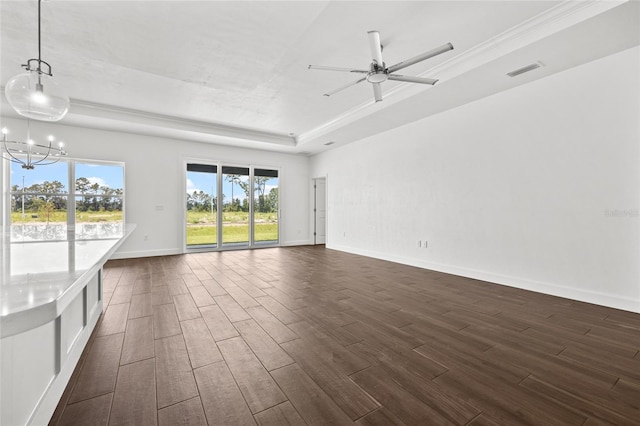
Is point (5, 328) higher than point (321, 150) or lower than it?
lower

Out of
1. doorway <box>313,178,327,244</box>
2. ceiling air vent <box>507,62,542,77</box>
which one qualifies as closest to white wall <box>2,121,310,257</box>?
doorway <box>313,178,327,244</box>

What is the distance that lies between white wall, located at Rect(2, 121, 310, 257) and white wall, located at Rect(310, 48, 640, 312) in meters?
5.16

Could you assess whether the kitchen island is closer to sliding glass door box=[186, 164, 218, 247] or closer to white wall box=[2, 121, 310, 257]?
white wall box=[2, 121, 310, 257]

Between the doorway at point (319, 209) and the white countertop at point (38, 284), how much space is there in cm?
775

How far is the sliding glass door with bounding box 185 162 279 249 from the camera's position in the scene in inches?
285

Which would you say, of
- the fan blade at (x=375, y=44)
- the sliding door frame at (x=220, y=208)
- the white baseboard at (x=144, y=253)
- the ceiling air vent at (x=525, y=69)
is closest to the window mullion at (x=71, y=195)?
the white baseboard at (x=144, y=253)

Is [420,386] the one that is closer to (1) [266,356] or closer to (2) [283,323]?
(1) [266,356]

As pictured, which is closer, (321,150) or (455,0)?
(455,0)

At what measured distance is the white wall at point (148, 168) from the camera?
231 inches

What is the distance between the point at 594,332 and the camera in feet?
8.27

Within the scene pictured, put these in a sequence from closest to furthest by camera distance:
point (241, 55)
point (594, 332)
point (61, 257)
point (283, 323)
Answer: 1. point (61, 257)
2. point (594, 332)
3. point (283, 323)
4. point (241, 55)

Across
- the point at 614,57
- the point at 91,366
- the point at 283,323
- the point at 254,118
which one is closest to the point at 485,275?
the point at 614,57

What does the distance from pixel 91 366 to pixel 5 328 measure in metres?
1.91

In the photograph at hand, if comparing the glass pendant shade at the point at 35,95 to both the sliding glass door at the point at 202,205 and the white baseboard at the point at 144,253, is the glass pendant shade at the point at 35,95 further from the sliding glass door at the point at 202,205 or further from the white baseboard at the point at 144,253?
the sliding glass door at the point at 202,205
